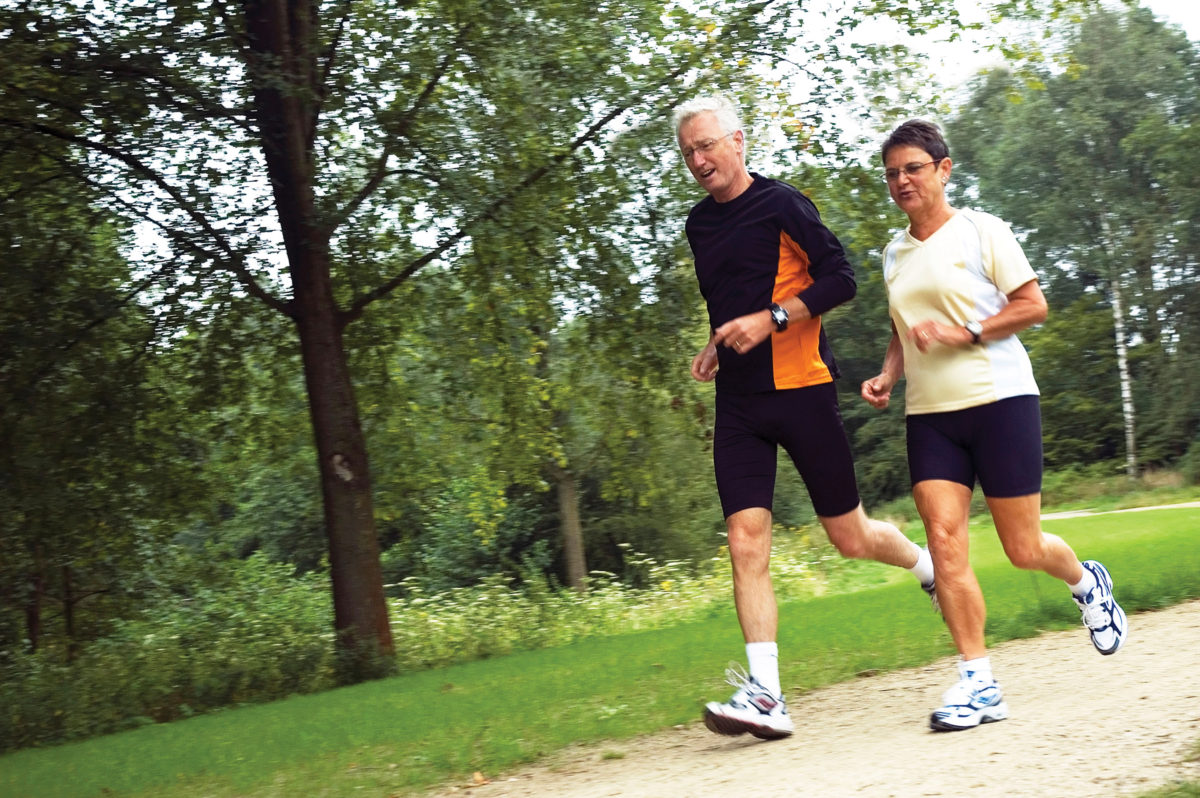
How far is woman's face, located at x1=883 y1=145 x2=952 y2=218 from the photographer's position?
557 cm

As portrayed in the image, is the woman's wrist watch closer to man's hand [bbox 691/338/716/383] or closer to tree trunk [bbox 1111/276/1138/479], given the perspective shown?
man's hand [bbox 691/338/716/383]

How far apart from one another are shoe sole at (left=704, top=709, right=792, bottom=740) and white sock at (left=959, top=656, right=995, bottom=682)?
80cm

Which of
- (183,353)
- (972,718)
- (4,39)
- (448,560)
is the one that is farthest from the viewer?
(448,560)

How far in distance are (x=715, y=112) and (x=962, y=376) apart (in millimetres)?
1560

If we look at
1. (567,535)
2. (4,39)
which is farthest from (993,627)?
(567,535)

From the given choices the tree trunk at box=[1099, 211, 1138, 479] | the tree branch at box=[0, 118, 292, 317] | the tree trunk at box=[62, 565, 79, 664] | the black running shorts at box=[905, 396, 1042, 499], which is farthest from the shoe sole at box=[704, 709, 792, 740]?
the tree trunk at box=[1099, 211, 1138, 479]

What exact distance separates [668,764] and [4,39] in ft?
28.5

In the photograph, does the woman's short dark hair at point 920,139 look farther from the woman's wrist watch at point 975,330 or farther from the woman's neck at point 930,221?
the woman's wrist watch at point 975,330

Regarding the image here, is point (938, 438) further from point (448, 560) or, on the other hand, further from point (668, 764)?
point (448, 560)

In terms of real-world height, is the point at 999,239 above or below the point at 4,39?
below

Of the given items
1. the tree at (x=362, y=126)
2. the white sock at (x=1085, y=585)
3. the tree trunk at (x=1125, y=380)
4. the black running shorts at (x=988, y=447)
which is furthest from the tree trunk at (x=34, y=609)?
the tree trunk at (x=1125, y=380)

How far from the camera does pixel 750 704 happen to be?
5.50m

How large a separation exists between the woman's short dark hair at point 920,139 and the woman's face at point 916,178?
21 millimetres

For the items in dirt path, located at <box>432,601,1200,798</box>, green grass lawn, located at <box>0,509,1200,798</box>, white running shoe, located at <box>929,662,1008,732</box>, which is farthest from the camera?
green grass lawn, located at <box>0,509,1200,798</box>
